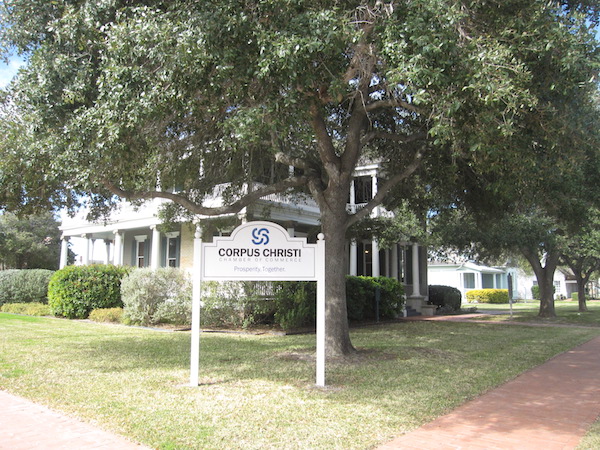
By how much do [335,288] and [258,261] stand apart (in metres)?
2.63

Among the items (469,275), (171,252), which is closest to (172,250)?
(171,252)

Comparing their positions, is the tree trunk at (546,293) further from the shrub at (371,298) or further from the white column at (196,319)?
the white column at (196,319)

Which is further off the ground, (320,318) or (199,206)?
(199,206)

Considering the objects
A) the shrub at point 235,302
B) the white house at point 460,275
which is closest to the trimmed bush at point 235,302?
the shrub at point 235,302

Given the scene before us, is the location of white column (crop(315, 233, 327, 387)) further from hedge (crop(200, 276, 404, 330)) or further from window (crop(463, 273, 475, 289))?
window (crop(463, 273, 475, 289))

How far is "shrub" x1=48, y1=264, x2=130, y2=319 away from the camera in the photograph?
18484 millimetres

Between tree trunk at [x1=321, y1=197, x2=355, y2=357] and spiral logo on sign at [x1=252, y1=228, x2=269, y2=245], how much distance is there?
2477mm

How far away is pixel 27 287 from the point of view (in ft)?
75.5

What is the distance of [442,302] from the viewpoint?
1046 inches

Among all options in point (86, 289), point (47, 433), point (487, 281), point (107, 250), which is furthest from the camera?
point (487, 281)

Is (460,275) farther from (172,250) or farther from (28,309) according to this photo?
(28,309)

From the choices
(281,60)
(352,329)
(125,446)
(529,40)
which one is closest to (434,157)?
(529,40)

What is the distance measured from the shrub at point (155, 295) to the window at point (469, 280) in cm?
3662

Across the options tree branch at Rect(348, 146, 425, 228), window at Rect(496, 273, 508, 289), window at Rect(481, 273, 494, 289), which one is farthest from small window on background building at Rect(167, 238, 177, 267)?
window at Rect(496, 273, 508, 289)
